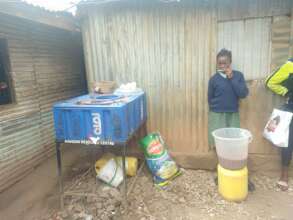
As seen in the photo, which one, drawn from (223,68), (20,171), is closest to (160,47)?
(223,68)

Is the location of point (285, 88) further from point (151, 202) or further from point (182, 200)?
point (151, 202)

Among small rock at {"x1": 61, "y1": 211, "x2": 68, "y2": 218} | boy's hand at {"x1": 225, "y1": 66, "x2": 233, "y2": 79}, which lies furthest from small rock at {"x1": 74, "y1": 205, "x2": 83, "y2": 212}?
boy's hand at {"x1": 225, "y1": 66, "x2": 233, "y2": 79}

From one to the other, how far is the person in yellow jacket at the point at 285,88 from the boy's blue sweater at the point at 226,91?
0.39m

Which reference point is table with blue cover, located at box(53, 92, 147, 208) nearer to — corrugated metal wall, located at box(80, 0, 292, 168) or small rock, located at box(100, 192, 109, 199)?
small rock, located at box(100, 192, 109, 199)

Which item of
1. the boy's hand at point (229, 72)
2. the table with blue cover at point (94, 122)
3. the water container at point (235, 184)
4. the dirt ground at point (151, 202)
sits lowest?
the dirt ground at point (151, 202)

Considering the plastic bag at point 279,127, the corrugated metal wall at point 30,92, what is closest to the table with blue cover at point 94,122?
the corrugated metal wall at point 30,92

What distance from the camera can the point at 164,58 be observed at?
137 inches

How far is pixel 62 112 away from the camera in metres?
2.62

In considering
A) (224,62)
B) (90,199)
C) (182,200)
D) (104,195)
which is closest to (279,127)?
(224,62)

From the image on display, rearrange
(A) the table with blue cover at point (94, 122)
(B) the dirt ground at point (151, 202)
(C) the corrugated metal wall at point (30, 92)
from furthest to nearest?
(C) the corrugated metal wall at point (30, 92), (B) the dirt ground at point (151, 202), (A) the table with blue cover at point (94, 122)

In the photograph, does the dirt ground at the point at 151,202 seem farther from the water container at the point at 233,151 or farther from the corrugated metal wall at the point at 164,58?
the corrugated metal wall at the point at 164,58

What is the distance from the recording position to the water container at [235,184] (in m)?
2.88

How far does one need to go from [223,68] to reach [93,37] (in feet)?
6.37

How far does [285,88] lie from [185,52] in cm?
137
